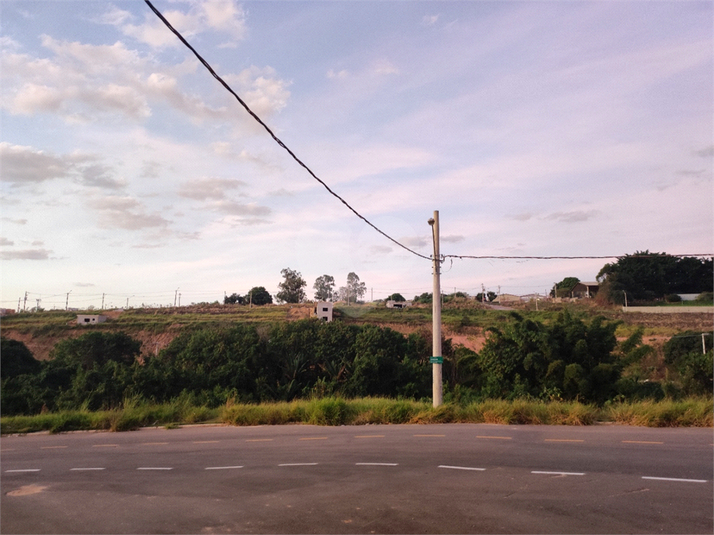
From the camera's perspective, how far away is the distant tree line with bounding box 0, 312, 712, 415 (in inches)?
849

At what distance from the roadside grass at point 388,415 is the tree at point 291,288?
229 feet

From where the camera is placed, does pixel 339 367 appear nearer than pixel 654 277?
Yes

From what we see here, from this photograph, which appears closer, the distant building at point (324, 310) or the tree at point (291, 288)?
the distant building at point (324, 310)

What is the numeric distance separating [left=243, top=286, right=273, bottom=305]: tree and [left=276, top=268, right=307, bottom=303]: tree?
5084mm

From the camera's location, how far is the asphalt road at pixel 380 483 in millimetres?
6215

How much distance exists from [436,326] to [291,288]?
2911 inches

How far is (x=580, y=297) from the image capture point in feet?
288

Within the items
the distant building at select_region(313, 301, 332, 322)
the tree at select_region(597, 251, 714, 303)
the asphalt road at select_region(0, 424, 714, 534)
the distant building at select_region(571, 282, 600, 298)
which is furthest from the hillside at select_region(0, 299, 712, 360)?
the asphalt road at select_region(0, 424, 714, 534)

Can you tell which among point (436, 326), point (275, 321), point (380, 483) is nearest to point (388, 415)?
point (436, 326)

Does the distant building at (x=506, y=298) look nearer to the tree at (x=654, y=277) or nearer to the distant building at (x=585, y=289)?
the distant building at (x=585, y=289)

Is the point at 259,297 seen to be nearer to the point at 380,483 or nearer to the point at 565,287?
the point at 565,287

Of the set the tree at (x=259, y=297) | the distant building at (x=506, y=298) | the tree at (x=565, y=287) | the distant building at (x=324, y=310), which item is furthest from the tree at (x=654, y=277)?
the tree at (x=259, y=297)

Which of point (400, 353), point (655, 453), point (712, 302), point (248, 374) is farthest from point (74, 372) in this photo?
point (712, 302)

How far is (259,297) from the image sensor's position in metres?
94.2
